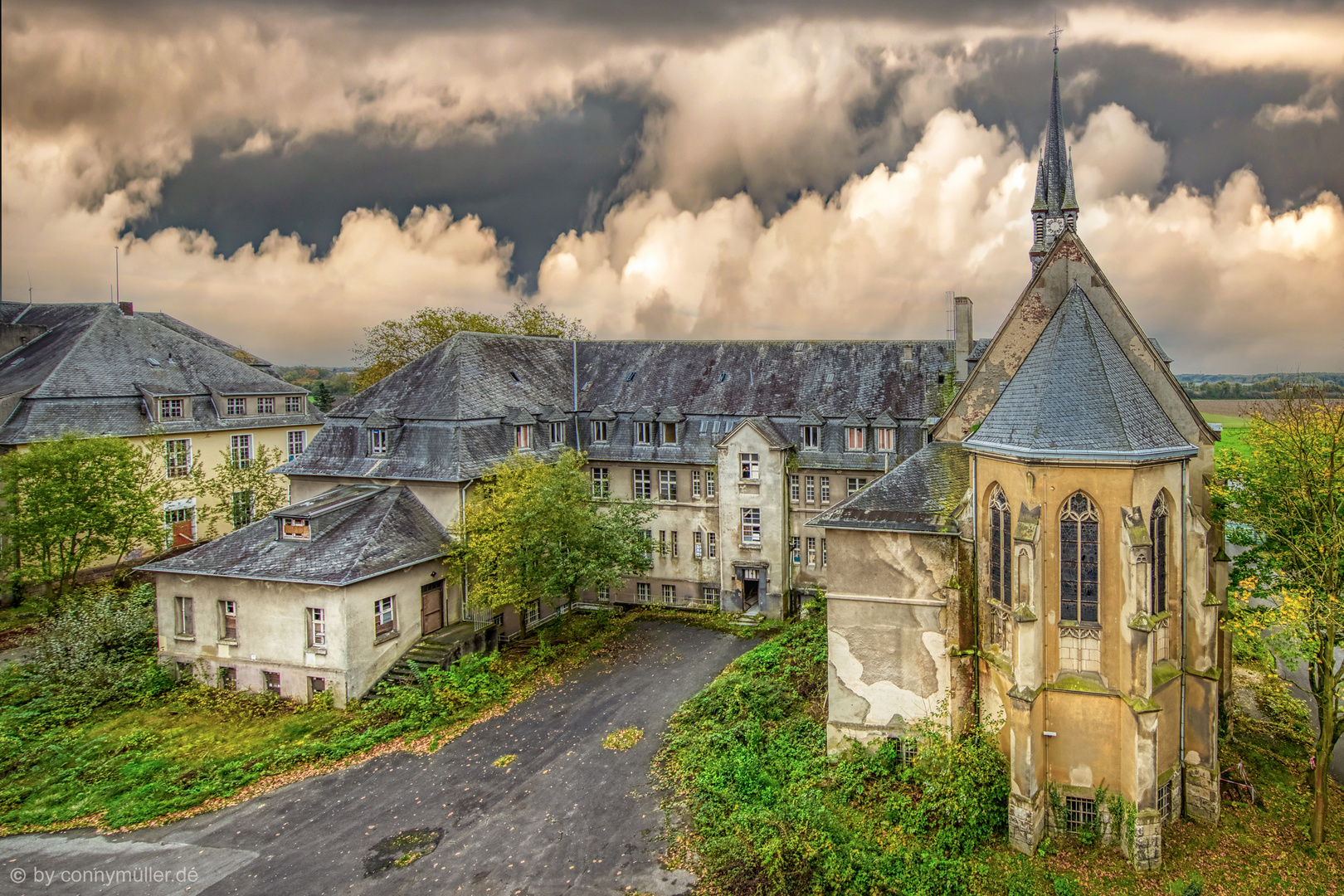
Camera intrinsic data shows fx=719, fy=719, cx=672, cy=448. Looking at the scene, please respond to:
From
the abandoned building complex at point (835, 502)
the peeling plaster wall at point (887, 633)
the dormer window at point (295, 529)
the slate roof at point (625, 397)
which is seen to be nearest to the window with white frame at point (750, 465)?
the abandoned building complex at point (835, 502)

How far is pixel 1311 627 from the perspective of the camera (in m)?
17.9

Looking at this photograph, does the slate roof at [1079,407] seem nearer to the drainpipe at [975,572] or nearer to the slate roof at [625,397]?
the drainpipe at [975,572]

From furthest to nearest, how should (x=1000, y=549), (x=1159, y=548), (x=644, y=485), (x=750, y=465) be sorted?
(x=644, y=485) → (x=750, y=465) → (x=1000, y=549) → (x=1159, y=548)

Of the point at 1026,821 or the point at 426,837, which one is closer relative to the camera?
the point at 1026,821

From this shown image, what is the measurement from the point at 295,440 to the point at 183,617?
25251 mm

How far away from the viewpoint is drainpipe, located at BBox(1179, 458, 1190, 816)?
1741cm

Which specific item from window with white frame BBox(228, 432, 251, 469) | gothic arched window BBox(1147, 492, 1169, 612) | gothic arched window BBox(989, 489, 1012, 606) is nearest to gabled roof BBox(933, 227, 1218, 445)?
gothic arched window BBox(1147, 492, 1169, 612)

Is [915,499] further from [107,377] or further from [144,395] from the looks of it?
[107,377]

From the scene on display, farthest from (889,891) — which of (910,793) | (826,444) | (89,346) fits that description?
(89,346)

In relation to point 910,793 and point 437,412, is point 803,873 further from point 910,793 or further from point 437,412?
point 437,412

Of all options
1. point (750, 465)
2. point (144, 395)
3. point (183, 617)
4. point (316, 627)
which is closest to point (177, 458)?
point (144, 395)

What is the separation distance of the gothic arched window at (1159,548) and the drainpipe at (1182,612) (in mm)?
530

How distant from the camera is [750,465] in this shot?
3616 centimetres

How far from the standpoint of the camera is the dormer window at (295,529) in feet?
91.3
